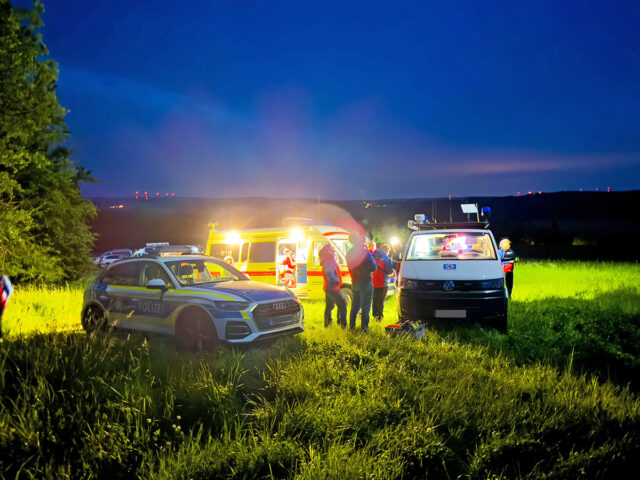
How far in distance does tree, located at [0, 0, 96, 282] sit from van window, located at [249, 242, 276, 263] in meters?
7.54

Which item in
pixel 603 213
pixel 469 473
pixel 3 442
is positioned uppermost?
A: pixel 603 213

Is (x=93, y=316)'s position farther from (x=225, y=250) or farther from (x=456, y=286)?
(x=225, y=250)

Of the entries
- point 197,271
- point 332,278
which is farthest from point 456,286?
point 197,271

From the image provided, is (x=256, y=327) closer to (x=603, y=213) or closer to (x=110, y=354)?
(x=110, y=354)

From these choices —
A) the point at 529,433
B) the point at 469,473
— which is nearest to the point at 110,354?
the point at 469,473

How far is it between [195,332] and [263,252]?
283 inches

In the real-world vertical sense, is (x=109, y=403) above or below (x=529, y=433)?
above

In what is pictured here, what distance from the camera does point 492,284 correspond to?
9203 millimetres

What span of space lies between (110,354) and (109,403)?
6.42 feet

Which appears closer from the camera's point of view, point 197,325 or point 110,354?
point 110,354

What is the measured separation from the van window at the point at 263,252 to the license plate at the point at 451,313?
630cm

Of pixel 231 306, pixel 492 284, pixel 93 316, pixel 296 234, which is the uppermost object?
pixel 296 234

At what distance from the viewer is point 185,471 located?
350cm

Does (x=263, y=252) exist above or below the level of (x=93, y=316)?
above
